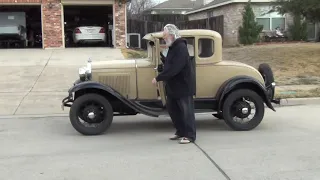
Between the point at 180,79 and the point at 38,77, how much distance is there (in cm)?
848

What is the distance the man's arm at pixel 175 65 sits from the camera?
7.00 m

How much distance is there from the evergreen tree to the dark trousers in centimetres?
2059

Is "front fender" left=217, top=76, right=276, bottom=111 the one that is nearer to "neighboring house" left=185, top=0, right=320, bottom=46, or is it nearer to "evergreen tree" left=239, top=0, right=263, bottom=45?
"evergreen tree" left=239, top=0, right=263, bottom=45

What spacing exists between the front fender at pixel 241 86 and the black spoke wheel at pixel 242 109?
100 millimetres

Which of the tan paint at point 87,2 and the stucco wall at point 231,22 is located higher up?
the tan paint at point 87,2

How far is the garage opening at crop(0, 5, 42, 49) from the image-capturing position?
25.7 meters

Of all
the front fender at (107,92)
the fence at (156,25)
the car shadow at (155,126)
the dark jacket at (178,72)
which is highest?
the fence at (156,25)

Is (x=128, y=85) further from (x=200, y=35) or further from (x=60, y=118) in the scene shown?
(x=60, y=118)

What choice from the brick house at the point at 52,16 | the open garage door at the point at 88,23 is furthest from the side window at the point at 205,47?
the open garage door at the point at 88,23

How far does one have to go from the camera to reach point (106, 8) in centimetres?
2752

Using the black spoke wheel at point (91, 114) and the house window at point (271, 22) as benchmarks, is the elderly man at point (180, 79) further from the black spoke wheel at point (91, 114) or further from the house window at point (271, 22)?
the house window at point (271, 22)

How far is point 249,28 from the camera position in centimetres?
2723

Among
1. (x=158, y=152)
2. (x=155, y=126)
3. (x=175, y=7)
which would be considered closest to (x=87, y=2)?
(x=155, y=126)

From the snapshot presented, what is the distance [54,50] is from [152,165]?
57.0 ft
